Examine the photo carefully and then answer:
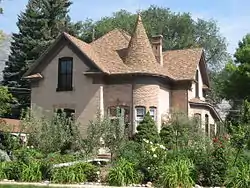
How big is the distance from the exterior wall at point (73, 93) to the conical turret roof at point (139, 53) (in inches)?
113

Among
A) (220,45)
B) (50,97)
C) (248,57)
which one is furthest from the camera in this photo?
(220,45)

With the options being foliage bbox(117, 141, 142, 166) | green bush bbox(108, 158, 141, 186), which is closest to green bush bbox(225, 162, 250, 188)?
green bush bbox(108, 158, 141, 186)

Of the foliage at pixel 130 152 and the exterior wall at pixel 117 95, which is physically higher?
the exterior wall at pixel 117 95

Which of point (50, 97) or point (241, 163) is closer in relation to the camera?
point (241, 163)

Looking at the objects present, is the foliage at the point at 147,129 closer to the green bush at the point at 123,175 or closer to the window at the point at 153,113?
the window at the point at 153,113

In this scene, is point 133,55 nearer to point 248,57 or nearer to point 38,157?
point 38,157

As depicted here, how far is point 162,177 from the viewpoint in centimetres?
1633

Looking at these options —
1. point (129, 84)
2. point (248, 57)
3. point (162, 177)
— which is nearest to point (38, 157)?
point (162, 177)

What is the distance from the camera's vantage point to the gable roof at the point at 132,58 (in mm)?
32594

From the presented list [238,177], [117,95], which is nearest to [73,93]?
[117,95]

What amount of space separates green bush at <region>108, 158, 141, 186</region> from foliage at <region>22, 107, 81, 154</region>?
4.37 meters

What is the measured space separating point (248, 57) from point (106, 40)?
18.8m

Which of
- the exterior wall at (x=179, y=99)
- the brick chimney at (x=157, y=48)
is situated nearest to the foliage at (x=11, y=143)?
the exterior wall at (x=179, y=99)

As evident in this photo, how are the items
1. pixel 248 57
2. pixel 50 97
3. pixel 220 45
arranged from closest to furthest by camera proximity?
pixel 50 97 → pixel 248 57 → pixel 220 45
